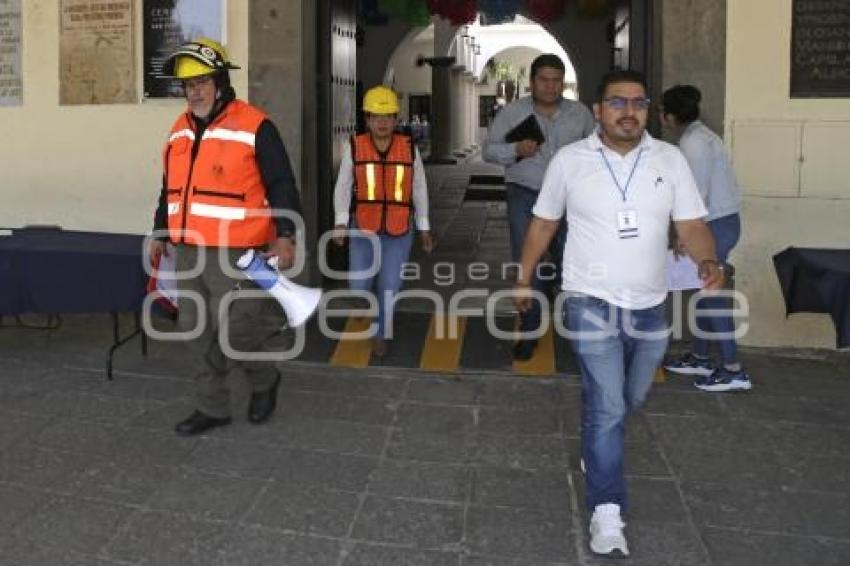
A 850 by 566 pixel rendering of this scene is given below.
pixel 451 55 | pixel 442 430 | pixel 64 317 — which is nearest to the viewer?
pixel 442 430

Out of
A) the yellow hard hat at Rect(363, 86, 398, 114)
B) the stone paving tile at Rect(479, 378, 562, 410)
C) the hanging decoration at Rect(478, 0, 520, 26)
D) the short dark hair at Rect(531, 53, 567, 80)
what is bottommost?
the stone paving tile at Rect(479, 378, 562, 410)

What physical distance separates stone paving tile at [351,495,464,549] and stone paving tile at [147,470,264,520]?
0.47 metres

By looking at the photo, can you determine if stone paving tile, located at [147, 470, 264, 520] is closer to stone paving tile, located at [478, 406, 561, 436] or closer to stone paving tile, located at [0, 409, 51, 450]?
stone paving tile, located at [0, 409, 51, 450]

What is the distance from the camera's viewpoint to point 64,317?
705cm

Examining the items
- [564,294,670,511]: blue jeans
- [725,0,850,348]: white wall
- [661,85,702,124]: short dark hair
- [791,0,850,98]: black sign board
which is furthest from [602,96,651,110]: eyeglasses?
[791,0,850,98]: black sign board

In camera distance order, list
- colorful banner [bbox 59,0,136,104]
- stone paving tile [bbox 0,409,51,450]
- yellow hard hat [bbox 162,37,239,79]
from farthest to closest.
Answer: colorful banner [bbox 59,0,136,104]
stone paving tile [bbox 0,409,51,450]
yellow hard hat [bbox 162,37,239,79]

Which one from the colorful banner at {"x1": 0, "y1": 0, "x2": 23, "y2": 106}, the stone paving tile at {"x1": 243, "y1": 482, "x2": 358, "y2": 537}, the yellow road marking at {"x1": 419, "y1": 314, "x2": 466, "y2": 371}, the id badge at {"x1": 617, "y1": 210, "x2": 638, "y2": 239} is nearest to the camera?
the id badge at {"x1": 617, "y1": 210, "x2": 638, "y2": 239}

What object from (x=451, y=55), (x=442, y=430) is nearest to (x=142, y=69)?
(x=442, y=430)

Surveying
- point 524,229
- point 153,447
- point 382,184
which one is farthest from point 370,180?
point 153,447

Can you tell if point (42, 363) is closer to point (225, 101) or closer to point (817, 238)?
point (225, 101)

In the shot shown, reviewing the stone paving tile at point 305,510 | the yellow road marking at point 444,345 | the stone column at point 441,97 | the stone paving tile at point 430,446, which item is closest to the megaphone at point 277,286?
the stone paving tile at point 430,446

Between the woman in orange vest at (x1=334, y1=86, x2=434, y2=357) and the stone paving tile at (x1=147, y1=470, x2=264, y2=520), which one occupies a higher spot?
the woman in orange vest at (x1=334, y1=86, x2=434, y2=357)

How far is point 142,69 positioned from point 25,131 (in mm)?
1153

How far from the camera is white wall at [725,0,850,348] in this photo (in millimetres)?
5945
